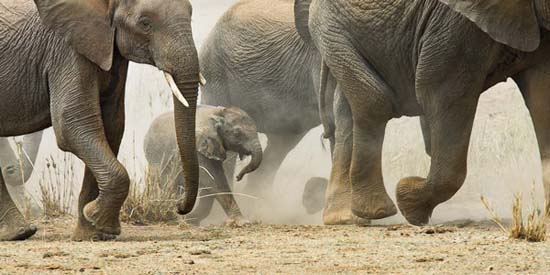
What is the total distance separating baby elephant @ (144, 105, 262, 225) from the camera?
1265 centimetres

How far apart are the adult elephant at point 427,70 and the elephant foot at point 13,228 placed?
6.84ft

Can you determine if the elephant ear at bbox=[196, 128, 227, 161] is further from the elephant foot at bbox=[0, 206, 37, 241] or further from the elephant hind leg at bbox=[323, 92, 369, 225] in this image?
the elephant foot at bbox=[0, 206, 37, 241]

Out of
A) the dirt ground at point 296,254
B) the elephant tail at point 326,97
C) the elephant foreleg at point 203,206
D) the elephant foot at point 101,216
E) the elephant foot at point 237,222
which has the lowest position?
the dirt ground at point 296,254

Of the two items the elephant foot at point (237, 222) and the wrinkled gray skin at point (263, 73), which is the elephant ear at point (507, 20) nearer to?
the elephant foot at point (237, 222)

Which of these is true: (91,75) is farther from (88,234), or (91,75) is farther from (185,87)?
(88,234)

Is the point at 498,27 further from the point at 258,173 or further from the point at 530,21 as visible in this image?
the point at 258,173

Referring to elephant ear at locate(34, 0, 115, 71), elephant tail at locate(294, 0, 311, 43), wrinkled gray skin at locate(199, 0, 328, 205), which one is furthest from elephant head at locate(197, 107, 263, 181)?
elephant ear at locate(34, 0, 115, 71)

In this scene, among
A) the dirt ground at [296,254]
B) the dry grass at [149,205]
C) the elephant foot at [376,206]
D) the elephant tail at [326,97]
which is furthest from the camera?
the elephant tail at [326,97]

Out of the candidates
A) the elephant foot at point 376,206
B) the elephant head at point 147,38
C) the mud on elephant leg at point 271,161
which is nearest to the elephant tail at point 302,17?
the mud on elephant leg at point 271,161

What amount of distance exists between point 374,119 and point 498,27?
159 cm

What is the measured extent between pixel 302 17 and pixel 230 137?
1085mm

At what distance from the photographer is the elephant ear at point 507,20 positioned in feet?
28.8

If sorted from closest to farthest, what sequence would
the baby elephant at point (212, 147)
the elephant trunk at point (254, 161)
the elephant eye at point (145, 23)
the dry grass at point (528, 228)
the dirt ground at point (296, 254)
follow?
1. the dirt ground at point (296, 254)
2. the dry grass at point (528, 228)
3. the elephant eye at point (145, 23)
4. the elephant trunk at point (254, 161)
5. the baby elephant at point (212, 147)

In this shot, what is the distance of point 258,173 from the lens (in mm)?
14148
